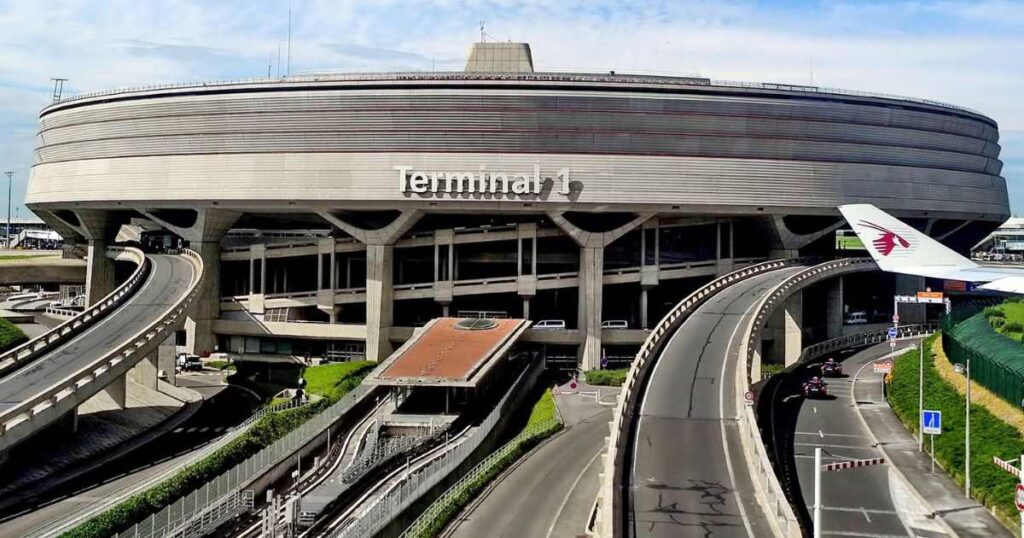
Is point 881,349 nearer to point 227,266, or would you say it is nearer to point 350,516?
point 350,516

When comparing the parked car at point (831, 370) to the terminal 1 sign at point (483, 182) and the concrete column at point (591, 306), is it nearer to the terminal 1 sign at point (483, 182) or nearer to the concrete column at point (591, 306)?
the concrete column at point (591, 306)

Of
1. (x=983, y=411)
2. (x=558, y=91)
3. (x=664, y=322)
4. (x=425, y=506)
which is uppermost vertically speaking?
(x=558, y=91)

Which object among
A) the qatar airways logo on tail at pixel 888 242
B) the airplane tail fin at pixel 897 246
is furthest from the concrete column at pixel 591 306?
the qatar airways logo on tail at pixel 888 242

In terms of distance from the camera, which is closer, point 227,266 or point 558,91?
point 558,91

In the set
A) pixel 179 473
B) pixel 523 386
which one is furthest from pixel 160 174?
pixel 179 473

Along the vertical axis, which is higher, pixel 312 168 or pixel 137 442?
pixel 312 168

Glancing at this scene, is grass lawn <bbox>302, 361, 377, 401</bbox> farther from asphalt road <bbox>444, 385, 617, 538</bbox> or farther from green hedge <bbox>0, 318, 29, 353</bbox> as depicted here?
green hedge <bbox>0, 318, 29, 353</bbox>

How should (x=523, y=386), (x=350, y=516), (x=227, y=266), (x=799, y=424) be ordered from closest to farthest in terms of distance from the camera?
1. (x=350, y=516)
2. (x=799, y=424)
3. (x=523, y=386)
4. (x=227, y=266)
